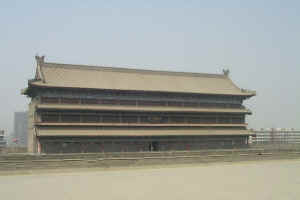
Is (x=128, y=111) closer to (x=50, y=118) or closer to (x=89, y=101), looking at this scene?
(x=89, y=101)

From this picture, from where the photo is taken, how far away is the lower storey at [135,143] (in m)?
35.6

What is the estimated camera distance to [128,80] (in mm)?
41531

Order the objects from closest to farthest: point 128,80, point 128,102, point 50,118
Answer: point 50,118 < point 128,102 < point 128,80

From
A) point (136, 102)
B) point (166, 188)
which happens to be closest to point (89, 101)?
point (136, 102)

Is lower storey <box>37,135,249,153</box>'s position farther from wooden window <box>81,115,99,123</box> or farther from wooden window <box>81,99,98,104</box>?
wooden window <box>81,99,98,104</box>

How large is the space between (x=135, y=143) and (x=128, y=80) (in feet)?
23.5

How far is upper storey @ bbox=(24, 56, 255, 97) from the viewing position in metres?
37.9

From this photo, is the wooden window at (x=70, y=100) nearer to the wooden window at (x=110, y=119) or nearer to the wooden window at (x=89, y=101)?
the wooden window at (x=89, y=101)

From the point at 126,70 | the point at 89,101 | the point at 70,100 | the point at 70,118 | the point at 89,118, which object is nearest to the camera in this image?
the point at 70,118

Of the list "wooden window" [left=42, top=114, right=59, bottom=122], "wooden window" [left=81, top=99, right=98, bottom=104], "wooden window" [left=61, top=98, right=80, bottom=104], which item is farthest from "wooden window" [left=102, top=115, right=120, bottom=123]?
"wooden window" [left=42, top=114, right=59, bottom=122]

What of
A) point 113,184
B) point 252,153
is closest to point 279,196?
point 113,184

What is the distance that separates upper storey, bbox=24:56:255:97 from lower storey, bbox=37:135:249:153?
195 inches

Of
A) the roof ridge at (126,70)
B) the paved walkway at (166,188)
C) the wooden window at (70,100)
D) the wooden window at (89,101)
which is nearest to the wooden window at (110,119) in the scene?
the wooden window at (89,101)

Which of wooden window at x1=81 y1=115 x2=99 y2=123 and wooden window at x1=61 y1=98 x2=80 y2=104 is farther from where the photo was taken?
wooden window at x1=81 y1=115 x2=99 y2=123
